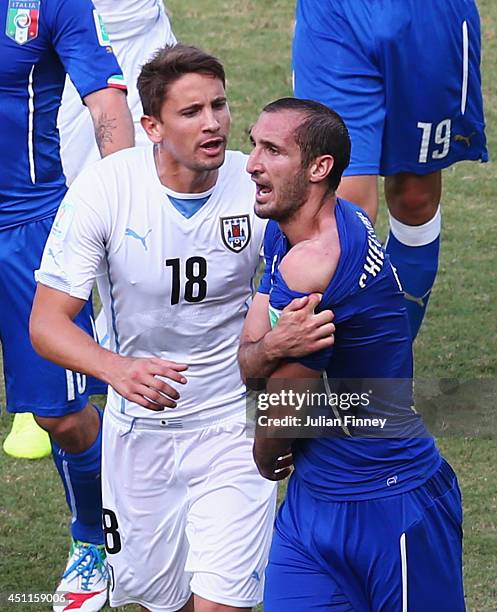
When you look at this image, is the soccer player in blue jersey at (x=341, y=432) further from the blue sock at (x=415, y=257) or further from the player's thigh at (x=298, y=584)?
the blue sock at (x=415, y=257)

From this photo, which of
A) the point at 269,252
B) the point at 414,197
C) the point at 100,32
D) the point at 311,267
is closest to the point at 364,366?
the point at 311,267

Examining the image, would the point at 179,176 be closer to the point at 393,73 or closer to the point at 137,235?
the point at 137,235

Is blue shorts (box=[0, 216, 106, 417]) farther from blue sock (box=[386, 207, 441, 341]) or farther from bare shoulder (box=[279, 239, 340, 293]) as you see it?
bare shoulder (box=[279, 239, 340, 293])

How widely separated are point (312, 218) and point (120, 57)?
4.14m

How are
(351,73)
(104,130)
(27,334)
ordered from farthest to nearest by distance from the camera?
(351,73) < (27,334) < (104,130)

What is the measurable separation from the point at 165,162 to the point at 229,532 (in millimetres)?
1136

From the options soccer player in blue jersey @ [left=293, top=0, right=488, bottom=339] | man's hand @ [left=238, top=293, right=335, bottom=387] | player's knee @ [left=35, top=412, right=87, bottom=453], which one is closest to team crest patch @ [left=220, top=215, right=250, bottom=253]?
man's hand @ [left=238, top=293, right=335, bottom=387]

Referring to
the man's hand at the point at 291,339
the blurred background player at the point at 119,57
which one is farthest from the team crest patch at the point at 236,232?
the blurred background player at the point at 119,57

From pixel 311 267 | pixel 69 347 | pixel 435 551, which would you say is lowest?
pixel 435 551

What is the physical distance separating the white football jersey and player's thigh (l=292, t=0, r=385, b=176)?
1.33 metres

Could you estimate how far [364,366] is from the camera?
14.0 feet

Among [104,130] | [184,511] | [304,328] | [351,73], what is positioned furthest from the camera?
[351,73]

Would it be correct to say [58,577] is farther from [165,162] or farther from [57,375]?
[165,162]

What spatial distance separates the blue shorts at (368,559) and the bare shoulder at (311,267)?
62 cm
